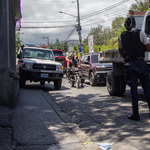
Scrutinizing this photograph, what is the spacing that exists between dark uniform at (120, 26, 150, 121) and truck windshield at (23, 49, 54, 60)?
25.0 feet

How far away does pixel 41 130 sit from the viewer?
12.5 ft

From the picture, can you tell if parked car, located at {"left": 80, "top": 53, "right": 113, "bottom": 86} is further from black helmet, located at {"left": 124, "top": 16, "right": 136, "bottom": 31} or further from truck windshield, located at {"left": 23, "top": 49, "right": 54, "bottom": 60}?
black helmet, located at {"left": 124, "top": 16, "right": 136, "bottom": 31}

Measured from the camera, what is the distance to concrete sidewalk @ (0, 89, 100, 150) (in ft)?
10.3

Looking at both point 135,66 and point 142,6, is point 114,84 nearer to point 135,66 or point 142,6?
point 135,66

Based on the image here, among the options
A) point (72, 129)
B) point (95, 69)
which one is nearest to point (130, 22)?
point (72, 129)

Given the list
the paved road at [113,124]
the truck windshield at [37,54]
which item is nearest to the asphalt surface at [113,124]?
the paved road at [113,124]

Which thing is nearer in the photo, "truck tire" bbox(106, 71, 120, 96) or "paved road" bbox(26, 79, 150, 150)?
"paved road" bbox(26, 79, 150, 150)

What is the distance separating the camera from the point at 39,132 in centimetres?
370

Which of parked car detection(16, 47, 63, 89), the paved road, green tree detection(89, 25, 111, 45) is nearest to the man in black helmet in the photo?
the paved road

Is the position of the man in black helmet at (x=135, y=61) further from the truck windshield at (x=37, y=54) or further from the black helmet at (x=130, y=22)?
the truck windshield at (x=37, y=54)

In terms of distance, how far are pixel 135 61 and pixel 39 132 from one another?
93.2 inches

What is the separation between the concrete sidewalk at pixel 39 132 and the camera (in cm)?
313

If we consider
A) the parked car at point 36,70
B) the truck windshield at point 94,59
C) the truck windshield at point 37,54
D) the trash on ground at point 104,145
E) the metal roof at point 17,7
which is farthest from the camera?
the truck windshield at point 94,59

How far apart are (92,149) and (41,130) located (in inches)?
44.7
